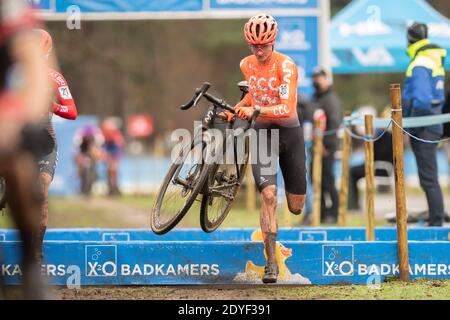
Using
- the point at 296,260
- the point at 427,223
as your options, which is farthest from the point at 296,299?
the point at 427,223

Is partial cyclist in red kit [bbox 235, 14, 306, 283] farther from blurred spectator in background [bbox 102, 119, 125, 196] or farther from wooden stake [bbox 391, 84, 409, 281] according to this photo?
blurred spectator in background [bbox 102, 119, 125, 196]

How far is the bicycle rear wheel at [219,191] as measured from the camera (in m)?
9.95

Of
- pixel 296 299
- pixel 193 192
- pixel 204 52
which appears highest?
pixel 204 52

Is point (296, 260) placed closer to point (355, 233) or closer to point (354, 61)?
point (355, 233)

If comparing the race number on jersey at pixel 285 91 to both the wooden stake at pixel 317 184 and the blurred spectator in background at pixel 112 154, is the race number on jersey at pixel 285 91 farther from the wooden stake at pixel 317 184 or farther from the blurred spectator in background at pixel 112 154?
the blurred spectator in background at pixel 112 154

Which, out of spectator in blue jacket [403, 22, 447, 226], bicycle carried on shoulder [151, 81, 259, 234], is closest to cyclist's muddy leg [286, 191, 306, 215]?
bicycle carried on shoulder [151, 81, 259, 234]

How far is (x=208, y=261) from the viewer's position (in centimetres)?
991

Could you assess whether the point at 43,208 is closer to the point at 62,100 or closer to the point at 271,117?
the point at 62,100

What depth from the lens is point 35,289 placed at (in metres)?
6.06

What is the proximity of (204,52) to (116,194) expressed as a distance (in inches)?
1069

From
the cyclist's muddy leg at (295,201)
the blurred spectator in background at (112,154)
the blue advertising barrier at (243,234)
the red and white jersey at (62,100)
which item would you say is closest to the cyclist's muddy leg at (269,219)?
the cyclist's muddy leg at (295,201)

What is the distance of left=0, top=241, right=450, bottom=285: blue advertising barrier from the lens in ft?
32.2

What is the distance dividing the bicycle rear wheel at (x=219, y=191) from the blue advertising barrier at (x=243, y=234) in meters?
2.17

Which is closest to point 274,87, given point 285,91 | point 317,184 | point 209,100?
point 285,91
